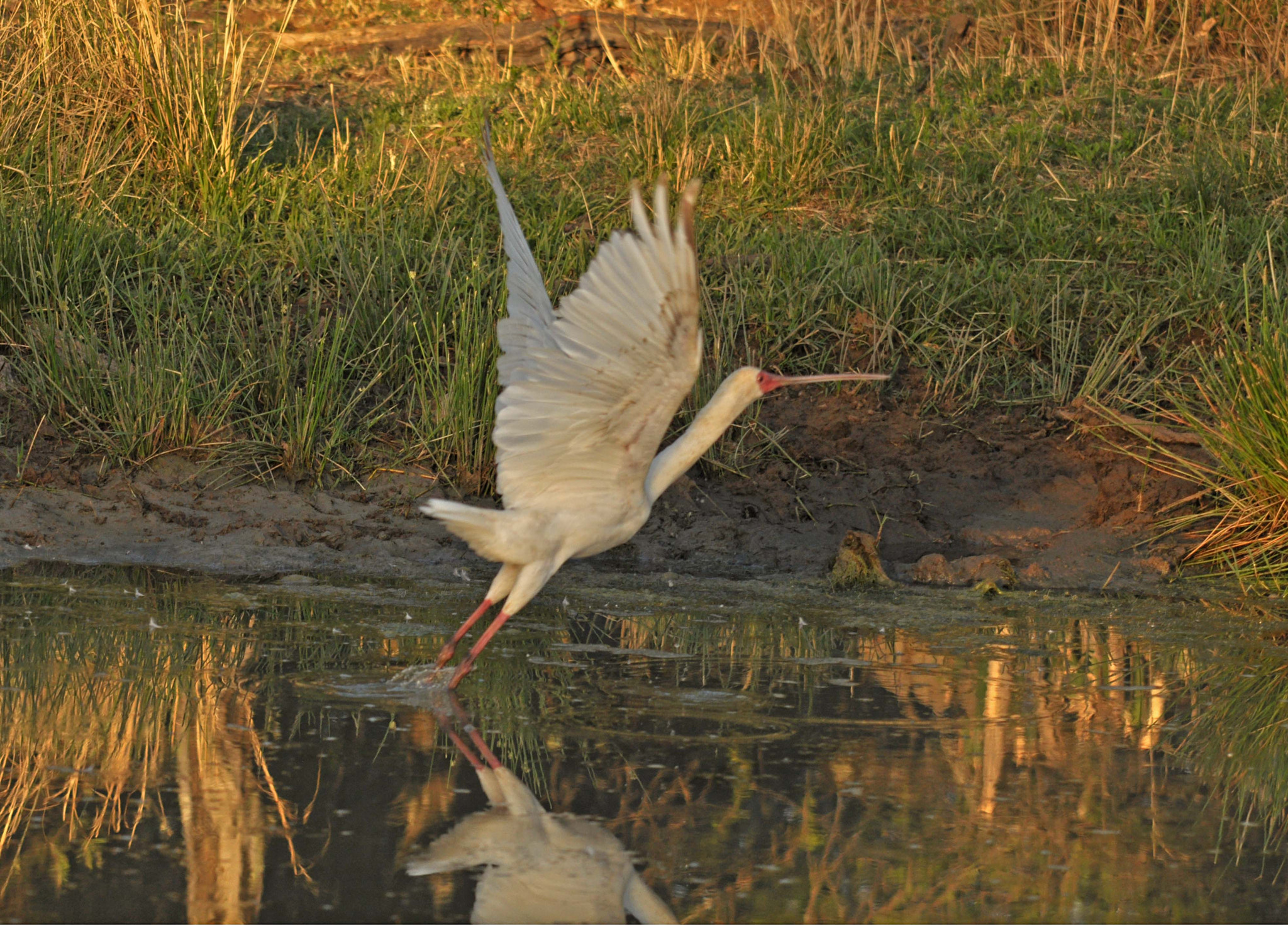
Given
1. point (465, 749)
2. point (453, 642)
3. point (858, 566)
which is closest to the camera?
point (465, 749)

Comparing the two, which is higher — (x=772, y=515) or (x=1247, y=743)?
(x=772, y=515)

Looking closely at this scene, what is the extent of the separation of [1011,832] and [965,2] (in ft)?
32.9

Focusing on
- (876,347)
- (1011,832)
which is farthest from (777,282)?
(1011,832)

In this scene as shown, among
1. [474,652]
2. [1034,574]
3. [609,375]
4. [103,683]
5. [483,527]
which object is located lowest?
[103,683]

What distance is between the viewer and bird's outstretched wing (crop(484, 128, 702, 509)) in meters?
4.40

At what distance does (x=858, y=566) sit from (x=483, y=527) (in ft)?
7.65

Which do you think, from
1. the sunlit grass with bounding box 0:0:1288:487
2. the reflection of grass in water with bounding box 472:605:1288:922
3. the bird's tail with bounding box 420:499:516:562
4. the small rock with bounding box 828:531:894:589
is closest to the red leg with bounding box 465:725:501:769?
the reflection of grass in water with bounding box 472:605:1288:922

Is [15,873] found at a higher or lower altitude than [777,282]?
lower

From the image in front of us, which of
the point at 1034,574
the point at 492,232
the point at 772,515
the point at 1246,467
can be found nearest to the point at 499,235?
the point at 492,232

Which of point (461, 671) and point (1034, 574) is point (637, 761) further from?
point (1034, 574)

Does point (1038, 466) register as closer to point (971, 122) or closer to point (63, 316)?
point (971, 122)

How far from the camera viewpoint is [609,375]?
4574 millimetres

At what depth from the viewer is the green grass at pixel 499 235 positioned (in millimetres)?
7543

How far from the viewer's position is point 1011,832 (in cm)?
392
